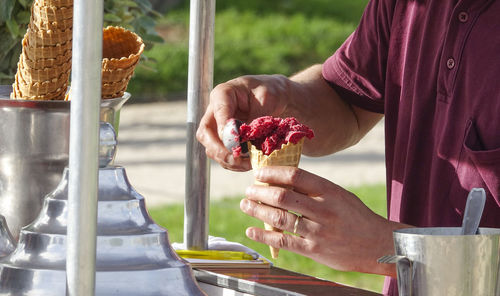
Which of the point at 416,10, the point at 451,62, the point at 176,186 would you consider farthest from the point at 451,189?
the point at 176,186

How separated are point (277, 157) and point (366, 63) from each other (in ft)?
2.91

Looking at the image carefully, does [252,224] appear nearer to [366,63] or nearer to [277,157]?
[366,63]

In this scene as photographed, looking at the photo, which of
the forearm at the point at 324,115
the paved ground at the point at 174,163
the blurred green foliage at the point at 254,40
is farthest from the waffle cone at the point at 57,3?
the blurred green foliage at the point at 254,40

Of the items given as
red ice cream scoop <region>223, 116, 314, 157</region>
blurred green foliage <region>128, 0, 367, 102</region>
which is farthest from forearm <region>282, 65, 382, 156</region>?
blurred green foliage <region>128, 0, 367, 102</region>

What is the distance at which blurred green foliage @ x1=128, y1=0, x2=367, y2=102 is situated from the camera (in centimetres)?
1440

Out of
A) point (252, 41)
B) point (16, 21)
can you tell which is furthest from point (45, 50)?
point (252, 41)

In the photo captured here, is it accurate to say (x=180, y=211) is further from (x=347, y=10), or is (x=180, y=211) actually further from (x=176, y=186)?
(x=347, y=10)

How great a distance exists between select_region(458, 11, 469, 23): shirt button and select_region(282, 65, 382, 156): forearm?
512 mm

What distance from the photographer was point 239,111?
6.88 ft

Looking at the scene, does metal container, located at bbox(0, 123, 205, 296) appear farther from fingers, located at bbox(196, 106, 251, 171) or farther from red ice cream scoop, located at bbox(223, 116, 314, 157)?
fingers, located at bbox(196, 106, 251, 171)

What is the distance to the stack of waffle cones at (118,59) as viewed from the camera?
1.54m

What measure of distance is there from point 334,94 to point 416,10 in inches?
16.6

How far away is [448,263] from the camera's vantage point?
1128 mm

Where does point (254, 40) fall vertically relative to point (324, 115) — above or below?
above
